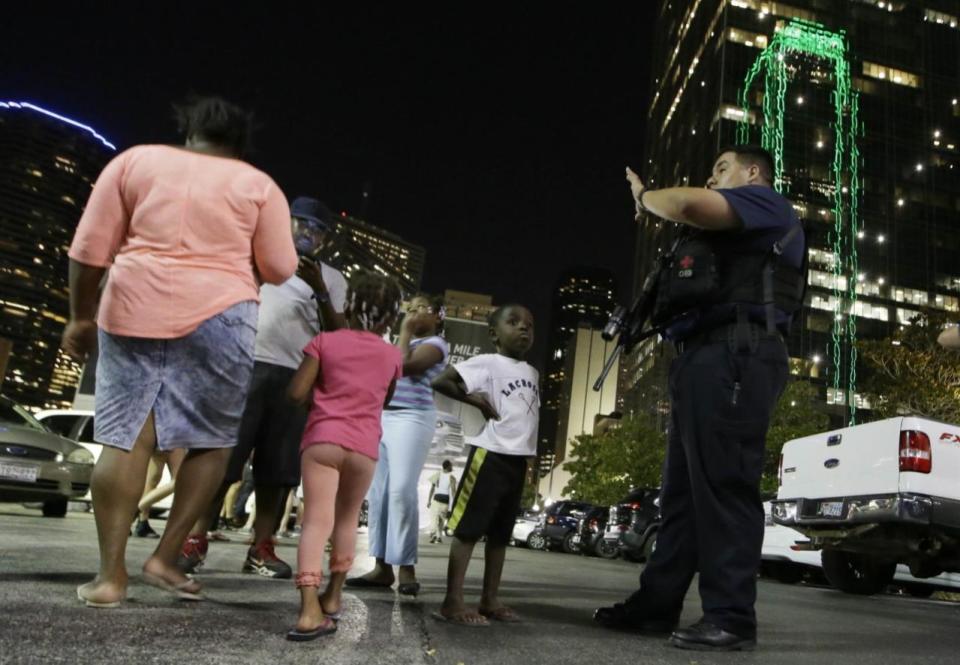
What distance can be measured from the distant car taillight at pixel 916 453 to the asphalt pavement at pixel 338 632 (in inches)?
83.6

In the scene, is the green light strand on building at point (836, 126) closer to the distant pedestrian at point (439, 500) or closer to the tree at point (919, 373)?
the tree at point (919, 373)

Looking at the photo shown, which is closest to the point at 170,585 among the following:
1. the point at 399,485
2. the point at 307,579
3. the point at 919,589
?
the point at 307,579

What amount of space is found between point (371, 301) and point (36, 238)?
170 metres

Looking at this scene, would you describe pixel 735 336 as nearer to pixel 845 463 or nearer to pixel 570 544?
pixel 845 463

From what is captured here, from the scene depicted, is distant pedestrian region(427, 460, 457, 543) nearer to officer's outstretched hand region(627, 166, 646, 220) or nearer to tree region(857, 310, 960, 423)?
officer's outstretched hand region(627, 166, 646, 220)

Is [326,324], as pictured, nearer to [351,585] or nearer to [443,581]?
[351,585]

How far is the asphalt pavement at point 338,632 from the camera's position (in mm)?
2074

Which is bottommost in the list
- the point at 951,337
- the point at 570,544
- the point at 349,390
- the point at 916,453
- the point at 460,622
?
the point at 570,544

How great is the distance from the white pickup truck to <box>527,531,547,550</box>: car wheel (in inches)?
656

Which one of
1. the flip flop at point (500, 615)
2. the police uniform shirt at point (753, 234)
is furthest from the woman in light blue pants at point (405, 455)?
the police uniform shirt at point (753, 234)

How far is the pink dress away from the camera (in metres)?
2.91

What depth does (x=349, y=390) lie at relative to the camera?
2.98 m

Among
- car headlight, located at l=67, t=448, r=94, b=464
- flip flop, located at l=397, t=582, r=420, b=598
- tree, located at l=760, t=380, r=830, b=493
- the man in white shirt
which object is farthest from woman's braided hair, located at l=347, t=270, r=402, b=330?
tree, located at l=760, t=380, r=830, b=493

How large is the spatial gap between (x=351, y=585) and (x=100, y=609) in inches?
82.6
